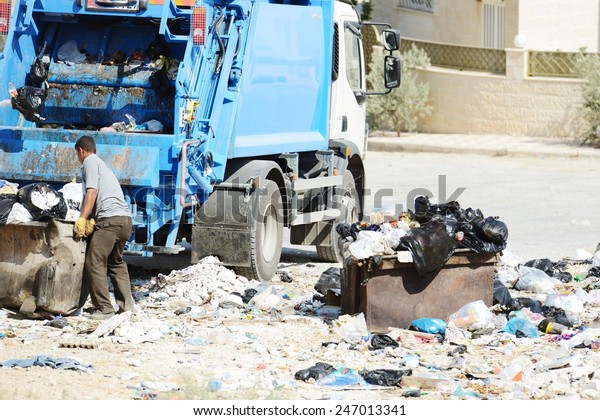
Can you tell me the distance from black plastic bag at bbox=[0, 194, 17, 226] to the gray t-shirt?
25.1 inches

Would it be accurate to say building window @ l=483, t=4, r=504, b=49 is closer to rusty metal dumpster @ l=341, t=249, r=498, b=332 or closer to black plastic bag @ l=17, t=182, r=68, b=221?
rusty metal dumpster @ l=341, t=249, r=498, b=332

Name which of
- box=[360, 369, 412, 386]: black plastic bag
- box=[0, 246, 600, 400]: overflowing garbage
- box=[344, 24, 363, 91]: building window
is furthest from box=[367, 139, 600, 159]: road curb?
box=[360, 369, 412, 386]: black plastic bag

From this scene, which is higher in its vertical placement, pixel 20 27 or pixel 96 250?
pixel 20 27

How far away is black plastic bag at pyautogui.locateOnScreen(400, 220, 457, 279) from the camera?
8.66m

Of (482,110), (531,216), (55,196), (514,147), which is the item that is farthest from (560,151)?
(55,196)

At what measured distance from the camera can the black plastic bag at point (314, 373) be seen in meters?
7.28

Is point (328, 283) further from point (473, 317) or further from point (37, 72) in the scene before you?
point (37, 72)

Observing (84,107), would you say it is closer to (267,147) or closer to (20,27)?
(20,27)

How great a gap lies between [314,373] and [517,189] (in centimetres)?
1153

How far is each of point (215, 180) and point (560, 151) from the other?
13995 mm

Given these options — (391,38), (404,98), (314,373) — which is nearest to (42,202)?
(314,373)

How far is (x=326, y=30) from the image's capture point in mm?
11953

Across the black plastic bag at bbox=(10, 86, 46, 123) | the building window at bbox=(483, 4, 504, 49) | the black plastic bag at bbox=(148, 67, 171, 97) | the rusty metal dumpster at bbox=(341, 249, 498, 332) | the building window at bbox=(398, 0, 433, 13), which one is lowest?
the rusty metal dumpster at bbox=(341, 249, 498, 332)

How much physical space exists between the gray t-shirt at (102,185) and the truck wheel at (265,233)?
1667mm
